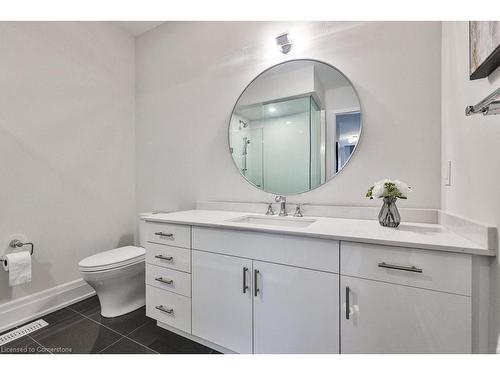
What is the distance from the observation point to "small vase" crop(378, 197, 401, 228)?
3.69 ft

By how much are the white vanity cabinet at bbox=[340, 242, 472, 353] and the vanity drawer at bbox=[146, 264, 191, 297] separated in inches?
35.4

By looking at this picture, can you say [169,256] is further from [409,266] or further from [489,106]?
[489,106]

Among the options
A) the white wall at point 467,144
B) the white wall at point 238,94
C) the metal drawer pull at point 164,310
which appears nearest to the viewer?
the white wall at point 467,144

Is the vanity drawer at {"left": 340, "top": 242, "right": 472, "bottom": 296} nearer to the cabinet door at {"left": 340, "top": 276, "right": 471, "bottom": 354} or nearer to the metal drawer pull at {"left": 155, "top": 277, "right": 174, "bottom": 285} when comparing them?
the cabinet door at {"left": 340, "top": 276, "right": 471, "bottom": 354}

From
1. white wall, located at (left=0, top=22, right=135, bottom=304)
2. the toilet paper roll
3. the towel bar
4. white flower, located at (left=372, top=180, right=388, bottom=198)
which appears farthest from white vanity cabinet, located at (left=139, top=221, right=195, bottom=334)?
the towel bar

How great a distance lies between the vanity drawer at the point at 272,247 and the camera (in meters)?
0.99

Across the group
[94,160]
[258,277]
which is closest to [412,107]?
[258,277]

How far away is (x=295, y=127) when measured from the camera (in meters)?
1.63

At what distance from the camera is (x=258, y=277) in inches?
45.3

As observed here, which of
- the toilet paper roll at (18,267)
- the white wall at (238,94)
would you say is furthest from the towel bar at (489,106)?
the toilet paper roll at (18,267)

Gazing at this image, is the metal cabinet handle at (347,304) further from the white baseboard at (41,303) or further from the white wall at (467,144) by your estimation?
the white baseboard at (41,303)

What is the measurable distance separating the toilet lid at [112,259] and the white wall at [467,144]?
1981 millimetres
